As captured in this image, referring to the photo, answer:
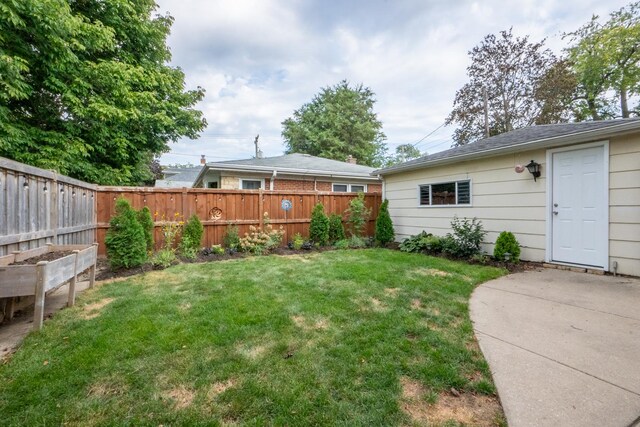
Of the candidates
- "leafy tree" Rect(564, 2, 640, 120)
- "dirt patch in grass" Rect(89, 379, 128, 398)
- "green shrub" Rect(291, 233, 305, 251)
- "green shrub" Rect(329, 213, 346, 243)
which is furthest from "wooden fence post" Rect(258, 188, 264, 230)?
"leafy tree" Rect(564, 2, 640, 120)

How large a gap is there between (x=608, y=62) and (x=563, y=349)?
21401mm

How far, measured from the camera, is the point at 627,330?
261cm

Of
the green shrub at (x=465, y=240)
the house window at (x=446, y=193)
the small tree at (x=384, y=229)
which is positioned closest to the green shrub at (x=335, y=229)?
the small tree at (x=384, y=229)

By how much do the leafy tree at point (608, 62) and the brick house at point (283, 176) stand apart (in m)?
14.3

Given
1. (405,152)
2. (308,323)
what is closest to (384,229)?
(308,323)

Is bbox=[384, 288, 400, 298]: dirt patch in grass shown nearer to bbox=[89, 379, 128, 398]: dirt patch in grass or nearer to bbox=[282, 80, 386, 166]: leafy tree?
bbox=[89, 379, 128, 398]: dirt patch in grass

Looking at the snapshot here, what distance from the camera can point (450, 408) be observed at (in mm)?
1661

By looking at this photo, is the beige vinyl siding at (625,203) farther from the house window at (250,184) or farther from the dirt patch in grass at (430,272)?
the house window at (250,184)

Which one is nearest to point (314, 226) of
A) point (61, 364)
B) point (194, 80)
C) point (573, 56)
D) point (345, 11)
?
point (345, 11)

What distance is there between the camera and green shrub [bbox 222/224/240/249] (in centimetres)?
697

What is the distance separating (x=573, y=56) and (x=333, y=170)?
16986mm

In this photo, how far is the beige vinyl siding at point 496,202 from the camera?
537 centimetres

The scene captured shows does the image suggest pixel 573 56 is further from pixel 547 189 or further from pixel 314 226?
pixel 314 226

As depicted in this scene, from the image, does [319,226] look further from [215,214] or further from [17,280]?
[17,280]
